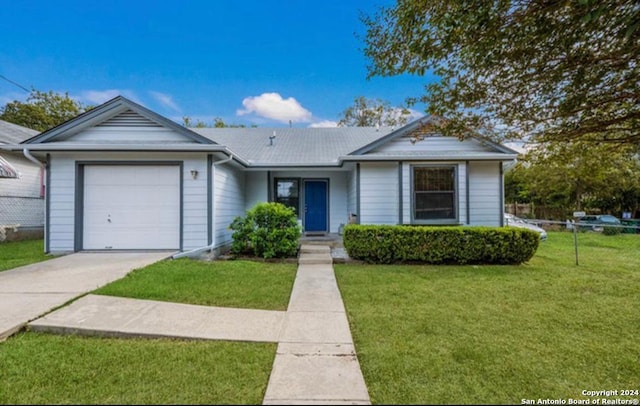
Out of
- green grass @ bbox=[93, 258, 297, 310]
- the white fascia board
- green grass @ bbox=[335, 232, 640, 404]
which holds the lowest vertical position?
green grass @ bbox=[335, 232, 640, 404]

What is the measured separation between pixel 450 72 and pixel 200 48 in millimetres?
11346

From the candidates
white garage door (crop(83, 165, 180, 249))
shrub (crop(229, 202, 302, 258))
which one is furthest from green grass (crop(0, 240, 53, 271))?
shrub (crop(229, 202, 302, 258))

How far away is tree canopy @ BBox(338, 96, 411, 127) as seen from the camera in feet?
81.7

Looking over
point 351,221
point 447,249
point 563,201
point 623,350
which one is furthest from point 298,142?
point 563,201

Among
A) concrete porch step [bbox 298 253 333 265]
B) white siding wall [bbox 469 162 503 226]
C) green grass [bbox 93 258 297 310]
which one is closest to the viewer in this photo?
green grass [bbox 93 258 297 310]

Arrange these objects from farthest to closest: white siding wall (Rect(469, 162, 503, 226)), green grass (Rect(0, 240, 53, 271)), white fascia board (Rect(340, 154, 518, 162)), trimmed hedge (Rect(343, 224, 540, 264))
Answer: white siding wall (Rect(469, 162, 503, 226)), white fascia board (Rect(340, 154, 518, 162)), trimmed hedge (Rect(343, 224, 540, 264)), green grass (Rect(0, 240, 53, 271))

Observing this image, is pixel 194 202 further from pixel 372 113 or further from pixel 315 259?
pixel 372 113

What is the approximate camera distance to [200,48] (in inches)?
484

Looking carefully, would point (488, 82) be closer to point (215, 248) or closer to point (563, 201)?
point (215, 248)

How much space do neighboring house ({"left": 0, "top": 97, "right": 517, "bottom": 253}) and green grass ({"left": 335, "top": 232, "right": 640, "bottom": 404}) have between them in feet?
10.4

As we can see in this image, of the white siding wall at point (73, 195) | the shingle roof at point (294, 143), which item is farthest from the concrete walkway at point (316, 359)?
the shingle roof at point (294, 143)

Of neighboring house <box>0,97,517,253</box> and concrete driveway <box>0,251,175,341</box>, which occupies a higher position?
neighboring house <box>0,97,517,253</box>

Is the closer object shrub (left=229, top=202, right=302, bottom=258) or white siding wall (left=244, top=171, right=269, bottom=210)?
shrub (left=229, top=202, right=302, bottom=258)

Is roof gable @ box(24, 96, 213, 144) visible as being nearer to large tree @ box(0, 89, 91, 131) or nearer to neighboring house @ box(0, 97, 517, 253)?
neighboring house @ box(0, 97, 517, 253)
